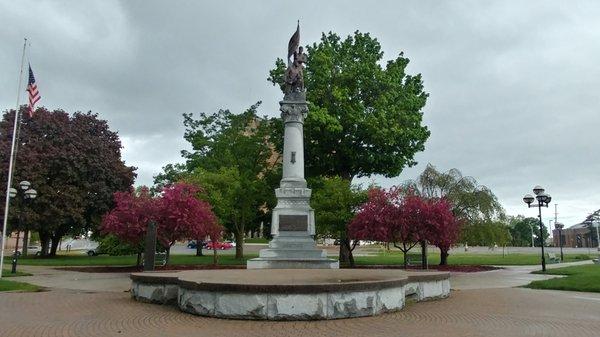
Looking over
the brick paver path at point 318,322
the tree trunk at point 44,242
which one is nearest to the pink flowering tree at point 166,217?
the brick paver path at point 318,322

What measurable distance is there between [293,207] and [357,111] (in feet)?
36.5

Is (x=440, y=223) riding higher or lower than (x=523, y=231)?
lower

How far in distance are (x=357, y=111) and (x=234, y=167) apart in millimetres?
11603

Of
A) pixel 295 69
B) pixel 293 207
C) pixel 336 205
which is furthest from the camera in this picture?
pixel 336 205

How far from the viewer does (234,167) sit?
36969 mm

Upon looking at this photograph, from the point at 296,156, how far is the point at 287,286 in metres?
13.8

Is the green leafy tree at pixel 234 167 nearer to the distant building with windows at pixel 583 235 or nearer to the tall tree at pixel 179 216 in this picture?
the tall tree at pixel 179 216

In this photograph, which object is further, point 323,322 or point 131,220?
point 131,220

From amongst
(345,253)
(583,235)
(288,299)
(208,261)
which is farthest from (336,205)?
(583,235)

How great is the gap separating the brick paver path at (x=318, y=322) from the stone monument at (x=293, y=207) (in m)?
7.96

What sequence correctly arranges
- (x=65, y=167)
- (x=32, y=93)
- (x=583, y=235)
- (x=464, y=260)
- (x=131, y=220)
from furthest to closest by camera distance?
1. (x=583, y=235)
2. (x=464, y=260)
3. (x=65, y=167)
4. (x=131, y=220)
5. (x=32, y=93)

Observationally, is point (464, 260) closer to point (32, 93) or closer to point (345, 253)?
point (345, 253)

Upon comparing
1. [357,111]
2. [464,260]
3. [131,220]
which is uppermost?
[357,111]

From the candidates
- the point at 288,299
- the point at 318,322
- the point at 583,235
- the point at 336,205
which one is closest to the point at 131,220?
the point at 336,205
